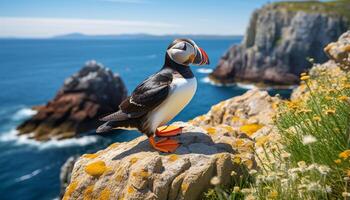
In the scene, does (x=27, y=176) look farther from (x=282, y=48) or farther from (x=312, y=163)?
(x=282, y=48)

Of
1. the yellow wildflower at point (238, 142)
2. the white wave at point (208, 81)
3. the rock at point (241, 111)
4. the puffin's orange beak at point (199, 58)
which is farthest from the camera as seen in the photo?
the white wave at point (208, 81)

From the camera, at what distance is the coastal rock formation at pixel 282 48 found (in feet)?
269

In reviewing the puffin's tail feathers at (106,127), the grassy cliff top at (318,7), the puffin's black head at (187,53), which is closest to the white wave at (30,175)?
the puffin's tail feathers at (106,127)

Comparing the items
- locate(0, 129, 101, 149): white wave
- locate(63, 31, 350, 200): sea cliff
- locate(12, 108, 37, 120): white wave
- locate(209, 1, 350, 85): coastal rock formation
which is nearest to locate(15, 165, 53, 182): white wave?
locate(0, 129, 101, 149): white wave

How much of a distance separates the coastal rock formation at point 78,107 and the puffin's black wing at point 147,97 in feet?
144

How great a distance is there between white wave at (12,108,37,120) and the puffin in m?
57.5

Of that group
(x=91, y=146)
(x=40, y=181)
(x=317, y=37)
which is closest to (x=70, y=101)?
(x=91, y=146)

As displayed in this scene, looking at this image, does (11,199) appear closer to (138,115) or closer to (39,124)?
(39,124)

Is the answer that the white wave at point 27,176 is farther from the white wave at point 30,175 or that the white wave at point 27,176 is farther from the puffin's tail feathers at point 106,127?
the puffin's tail feathers at point 106,127

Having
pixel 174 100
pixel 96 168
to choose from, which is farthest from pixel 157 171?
pixel 174 100

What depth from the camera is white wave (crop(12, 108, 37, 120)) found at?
60.2m

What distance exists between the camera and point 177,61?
6844mm

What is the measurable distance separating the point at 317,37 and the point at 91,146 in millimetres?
59737

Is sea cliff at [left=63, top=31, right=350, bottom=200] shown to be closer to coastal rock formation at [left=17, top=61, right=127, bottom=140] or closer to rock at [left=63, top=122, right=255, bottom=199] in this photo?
rock at [left=63, top=122, right=255, bottom=199]
